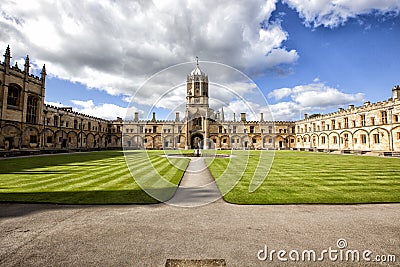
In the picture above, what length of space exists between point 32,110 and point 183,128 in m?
31.9

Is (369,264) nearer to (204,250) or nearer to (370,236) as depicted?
(370,236)

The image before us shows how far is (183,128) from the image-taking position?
2151 inches

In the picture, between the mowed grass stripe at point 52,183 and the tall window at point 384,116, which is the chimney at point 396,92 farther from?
the mowed grass stripe at point 52,183

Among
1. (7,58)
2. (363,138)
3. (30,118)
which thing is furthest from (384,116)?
(7,58)

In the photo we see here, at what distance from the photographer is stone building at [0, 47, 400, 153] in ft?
88.8

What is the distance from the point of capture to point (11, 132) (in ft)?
85.3

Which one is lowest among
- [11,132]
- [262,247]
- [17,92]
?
[262,247]

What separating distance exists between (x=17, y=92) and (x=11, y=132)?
5.88m

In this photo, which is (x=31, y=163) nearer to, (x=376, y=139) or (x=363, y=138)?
(x=376, y=139)

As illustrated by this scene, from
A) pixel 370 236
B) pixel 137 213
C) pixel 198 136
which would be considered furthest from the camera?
pixel 198 136

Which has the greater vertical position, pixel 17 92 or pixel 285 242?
pixel 17 92

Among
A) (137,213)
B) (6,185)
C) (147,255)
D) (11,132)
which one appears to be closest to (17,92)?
(11,132)

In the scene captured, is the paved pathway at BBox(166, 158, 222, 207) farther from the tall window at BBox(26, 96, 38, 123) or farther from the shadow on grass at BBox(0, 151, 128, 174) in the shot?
the tall window at BBox(26, 96, 38, 123)

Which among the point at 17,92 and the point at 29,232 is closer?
the point at 29,232
